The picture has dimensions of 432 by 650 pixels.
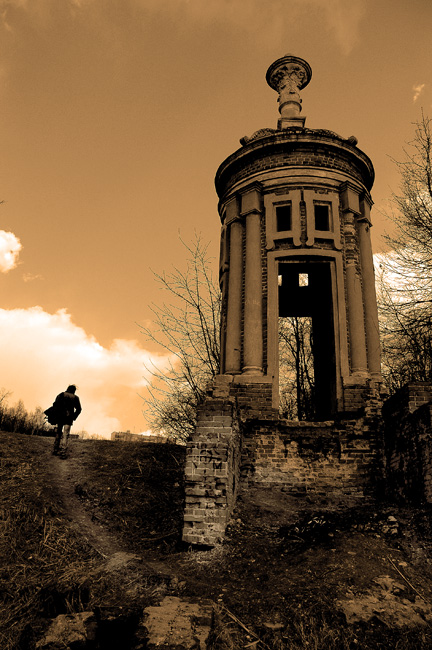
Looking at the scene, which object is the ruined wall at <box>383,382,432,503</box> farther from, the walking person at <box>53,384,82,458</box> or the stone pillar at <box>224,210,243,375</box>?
the walking person at <box>53,384,82,458</box>

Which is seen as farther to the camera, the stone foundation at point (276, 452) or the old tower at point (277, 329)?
the old tower at point (277, 329)

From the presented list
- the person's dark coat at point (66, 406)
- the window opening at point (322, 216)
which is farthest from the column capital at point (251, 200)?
the person's dark coat at point (66, 406)

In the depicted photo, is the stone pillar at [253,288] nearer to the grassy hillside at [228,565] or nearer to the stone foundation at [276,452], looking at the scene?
the stone foundation at [276,452]

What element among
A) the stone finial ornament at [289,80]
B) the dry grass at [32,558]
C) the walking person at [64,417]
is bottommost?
the dry grass at [32,558]

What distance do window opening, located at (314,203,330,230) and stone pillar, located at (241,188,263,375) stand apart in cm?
134

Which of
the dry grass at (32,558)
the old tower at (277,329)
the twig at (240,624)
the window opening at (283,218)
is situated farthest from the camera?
the window opening at (283,218)

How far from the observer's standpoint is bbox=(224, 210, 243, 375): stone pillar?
31.3ft

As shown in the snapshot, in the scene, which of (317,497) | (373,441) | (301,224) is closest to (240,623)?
(317,497)

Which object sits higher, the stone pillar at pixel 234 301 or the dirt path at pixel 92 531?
A: the stone pillar at pixel 234 301

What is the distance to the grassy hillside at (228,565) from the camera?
482cm

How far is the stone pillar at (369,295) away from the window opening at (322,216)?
2.43 feet

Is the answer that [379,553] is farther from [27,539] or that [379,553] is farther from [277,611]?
[27,539]

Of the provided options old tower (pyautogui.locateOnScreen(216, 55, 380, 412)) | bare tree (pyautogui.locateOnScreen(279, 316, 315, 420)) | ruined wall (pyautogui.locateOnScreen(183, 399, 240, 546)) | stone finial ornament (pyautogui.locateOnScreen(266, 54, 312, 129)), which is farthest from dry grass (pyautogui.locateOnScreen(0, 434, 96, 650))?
bare tree (pyautogui.locateOnScreen(279, 316, 315, 420))

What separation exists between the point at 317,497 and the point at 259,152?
711cm
